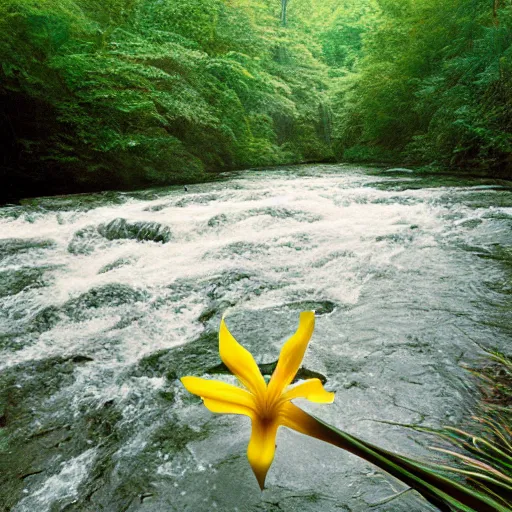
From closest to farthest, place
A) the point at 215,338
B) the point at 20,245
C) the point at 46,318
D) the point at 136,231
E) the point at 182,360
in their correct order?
the point at 182,360 < the point at 215,338 < the point at 46,318 < the point at 20,245 < the point at 136,231

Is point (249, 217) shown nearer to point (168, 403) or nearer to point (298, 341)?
point (168, 403)

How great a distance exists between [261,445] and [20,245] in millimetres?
3625

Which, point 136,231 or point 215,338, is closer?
point 215,338

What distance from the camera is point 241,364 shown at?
28cm

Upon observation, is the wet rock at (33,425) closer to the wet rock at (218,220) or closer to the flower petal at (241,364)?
the flower petal at (241,364)

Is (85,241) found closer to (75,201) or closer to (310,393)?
(75,201)

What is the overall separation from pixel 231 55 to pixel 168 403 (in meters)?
8.98

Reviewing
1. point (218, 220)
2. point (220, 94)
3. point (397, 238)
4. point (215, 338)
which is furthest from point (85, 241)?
point (220, 94)

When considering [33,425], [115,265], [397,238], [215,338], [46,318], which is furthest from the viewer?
[397,238]

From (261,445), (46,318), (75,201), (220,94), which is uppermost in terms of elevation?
(220,94)

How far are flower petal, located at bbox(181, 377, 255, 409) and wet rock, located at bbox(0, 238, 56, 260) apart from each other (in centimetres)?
332

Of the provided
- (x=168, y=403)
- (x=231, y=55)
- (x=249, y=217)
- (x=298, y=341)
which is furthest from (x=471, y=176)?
(x=298, y=341)

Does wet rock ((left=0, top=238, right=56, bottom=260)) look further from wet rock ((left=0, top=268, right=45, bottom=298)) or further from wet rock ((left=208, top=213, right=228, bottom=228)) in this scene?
wet rock ((left=208, top=213, right=228, bottom=228))

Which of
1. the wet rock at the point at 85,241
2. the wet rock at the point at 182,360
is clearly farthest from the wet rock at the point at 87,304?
the wet rock at the point at 85,241
